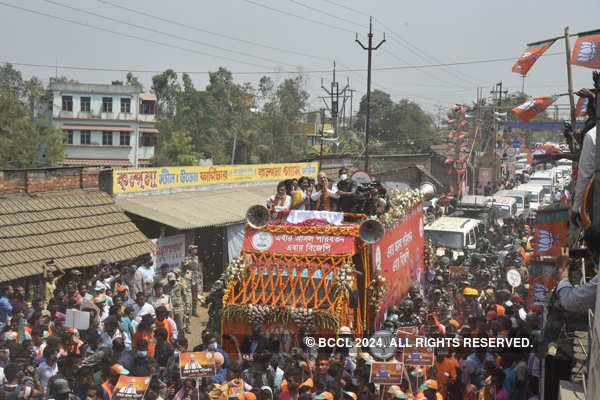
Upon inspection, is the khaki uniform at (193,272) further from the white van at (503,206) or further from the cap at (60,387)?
the white van at (503,206)

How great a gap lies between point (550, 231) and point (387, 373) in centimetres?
467

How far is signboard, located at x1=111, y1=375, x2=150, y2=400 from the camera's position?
7.36 meters

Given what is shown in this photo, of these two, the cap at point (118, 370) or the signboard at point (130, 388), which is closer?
the signboard at point (130, 388)

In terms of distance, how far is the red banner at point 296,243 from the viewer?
36.6 feet

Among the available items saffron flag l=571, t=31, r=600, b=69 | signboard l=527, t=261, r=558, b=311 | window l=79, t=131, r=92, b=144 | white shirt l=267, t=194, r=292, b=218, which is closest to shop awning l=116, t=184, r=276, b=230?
white shirt l=267, t=194, r=292, b=218

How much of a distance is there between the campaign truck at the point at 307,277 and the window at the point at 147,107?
5558cm

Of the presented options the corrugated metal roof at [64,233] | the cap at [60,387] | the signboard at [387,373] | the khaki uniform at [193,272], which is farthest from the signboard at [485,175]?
the cap at [60,387]

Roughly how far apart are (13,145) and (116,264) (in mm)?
33779

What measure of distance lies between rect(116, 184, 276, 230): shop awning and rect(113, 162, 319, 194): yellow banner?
34 cm

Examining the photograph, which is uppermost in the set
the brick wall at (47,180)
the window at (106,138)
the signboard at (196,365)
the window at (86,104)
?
the window at (86,104)

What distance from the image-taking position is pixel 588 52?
33.3 feet

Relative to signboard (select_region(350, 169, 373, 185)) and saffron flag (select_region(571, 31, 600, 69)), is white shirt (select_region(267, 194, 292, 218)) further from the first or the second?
saffron flag (select_region(571, 31, 600, 69))

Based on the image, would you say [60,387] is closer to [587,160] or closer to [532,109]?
[587,160]

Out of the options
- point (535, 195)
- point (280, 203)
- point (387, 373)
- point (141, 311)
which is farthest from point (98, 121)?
point (387, 373)
